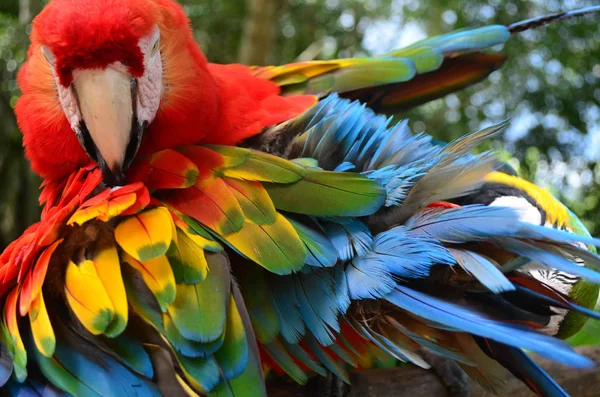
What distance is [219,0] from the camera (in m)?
2.84

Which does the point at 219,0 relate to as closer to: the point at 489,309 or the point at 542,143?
the point at 542,143

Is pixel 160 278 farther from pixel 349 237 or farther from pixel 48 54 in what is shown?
pixel 48 54

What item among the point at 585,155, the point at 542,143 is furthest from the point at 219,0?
the point at 585,155

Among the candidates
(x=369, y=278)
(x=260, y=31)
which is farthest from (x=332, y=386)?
(x=260, y=31)

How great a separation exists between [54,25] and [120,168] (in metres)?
0.19

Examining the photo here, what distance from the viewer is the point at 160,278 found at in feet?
1.98

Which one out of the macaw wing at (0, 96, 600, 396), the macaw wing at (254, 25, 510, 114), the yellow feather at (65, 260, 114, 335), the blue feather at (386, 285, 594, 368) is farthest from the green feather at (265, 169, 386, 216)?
the macaw wing at (254, 25, 510, 114)

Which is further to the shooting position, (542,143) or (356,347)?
(542,143)

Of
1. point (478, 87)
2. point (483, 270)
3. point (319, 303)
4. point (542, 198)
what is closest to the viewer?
point (483, 270)

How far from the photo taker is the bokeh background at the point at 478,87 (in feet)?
7.82

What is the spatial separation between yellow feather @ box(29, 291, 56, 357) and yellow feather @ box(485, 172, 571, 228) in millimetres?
563

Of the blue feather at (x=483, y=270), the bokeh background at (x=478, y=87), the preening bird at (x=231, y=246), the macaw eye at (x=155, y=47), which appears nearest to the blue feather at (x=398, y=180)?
the preening bird at (x=231, y=246)

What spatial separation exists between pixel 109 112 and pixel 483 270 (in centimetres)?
46

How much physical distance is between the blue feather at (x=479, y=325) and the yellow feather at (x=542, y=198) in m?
0.24
